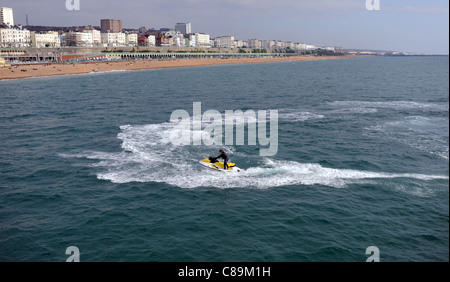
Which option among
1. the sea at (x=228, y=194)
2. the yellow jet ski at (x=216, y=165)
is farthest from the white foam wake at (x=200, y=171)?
the yellow jet ski at (x=216, y=165)

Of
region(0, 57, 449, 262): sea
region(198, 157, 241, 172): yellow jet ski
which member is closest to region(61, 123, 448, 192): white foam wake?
region(0, 57, 449, 262): sea

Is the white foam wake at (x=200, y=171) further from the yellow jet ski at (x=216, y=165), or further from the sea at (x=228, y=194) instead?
the yellow jet ski at (x=216, y=165)

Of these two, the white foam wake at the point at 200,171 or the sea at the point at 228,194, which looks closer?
the sea at the point at 228,194

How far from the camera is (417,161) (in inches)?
1487

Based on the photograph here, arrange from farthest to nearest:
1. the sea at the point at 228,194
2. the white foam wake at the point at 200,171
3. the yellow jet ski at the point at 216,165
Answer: the yellow jet ski at the point at 216,165 < the white foam wake at the point at 200,171 < the sea at the point at 228,194

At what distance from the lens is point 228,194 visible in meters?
Answer: 31.2

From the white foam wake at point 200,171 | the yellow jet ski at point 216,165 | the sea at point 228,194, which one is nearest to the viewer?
the sea at point 228,194

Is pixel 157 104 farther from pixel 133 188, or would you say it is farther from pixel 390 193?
pixel 390 193

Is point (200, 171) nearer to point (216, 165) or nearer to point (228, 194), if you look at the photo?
point (216, 165)

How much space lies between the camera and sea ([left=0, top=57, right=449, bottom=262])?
910 inches

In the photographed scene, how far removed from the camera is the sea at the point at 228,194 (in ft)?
75.9

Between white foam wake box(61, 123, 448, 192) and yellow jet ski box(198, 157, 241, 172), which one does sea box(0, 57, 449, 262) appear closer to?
white foam wake box(61, 123, 448, 192)

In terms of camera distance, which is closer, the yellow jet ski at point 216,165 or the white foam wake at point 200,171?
the white foam wake at point 200,171

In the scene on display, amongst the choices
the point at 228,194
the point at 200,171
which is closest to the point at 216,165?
the point at 200,171
